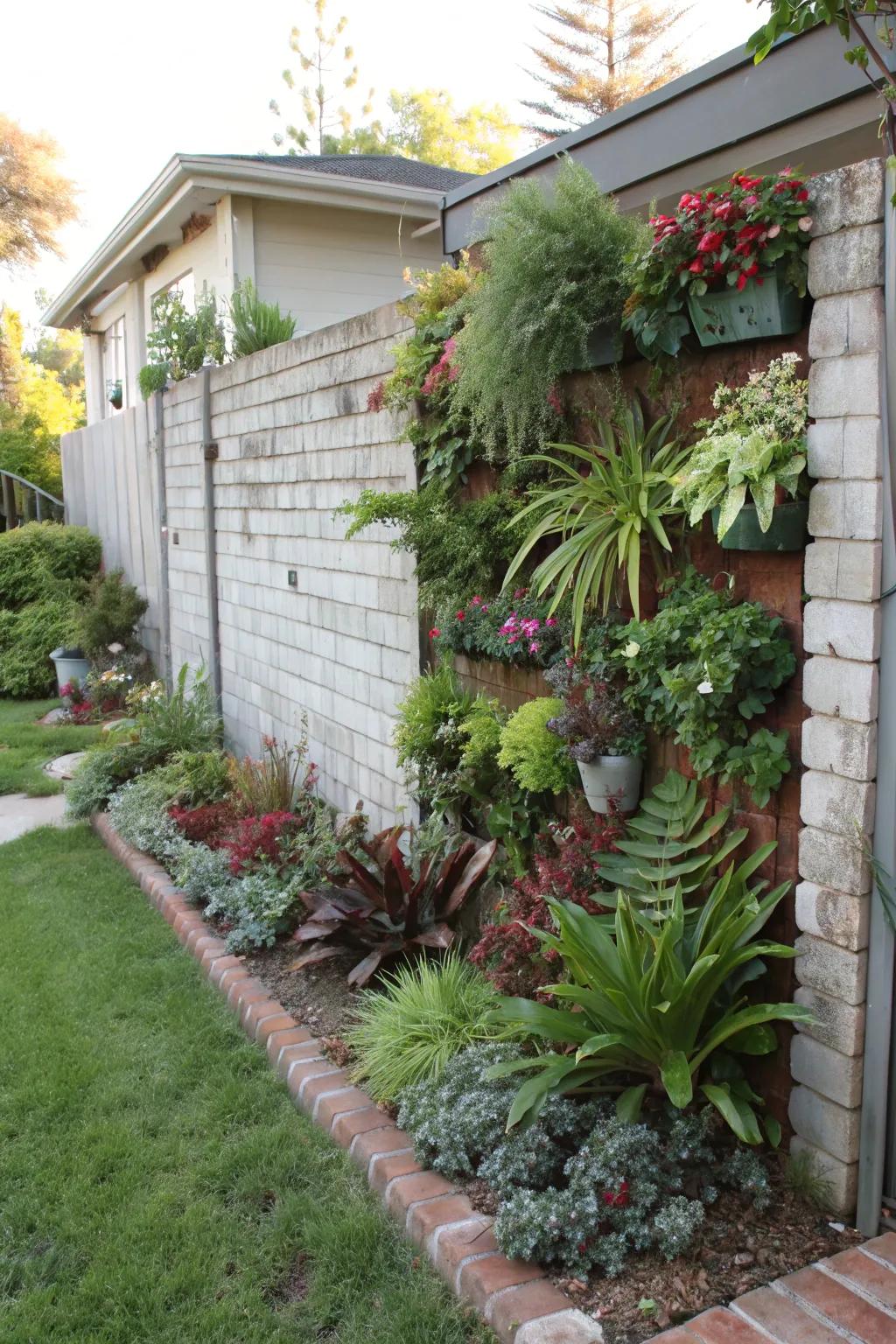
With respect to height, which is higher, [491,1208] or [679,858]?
[679,858]

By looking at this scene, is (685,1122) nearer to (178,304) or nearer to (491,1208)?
(491,1208)

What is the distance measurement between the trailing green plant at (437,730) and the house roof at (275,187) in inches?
270

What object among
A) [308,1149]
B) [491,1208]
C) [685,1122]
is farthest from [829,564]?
[308,1149]

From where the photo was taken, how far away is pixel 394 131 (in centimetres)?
3278

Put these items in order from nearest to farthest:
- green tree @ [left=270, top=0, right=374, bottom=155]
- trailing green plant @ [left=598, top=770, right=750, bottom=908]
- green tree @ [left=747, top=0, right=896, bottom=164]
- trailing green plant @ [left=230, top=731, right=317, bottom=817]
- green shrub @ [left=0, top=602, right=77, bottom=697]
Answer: green tree @ [left=747, top=0, right=896, bottom=164] < trailing green plant @ [left=598, top=770, right=750, bottom=908] < trailing green plant @ [left=230, top=731, right=317, bottom=817] < green shrub @ [left=0, top=602, right=77, bottom=697] < green tree @ [left=270, top=0, right=374, bottom=155]

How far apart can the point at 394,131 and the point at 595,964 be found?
3426cm

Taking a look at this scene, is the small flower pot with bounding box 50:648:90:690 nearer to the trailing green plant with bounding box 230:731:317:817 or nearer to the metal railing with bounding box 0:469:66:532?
the trailing green plant with bounding box 230:731:317:817

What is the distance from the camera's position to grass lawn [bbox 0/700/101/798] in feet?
26.3

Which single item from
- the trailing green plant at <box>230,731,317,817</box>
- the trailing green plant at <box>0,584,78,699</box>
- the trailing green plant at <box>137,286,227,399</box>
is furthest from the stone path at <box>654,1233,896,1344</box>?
the trailing green plant at <box>0,584,78,699</box>

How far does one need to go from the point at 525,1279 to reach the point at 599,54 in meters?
32.2

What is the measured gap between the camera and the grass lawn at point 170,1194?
104 inches

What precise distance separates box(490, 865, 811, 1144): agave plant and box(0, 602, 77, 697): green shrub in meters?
9.23

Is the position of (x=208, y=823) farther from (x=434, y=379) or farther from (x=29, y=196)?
(x=29, y=196)

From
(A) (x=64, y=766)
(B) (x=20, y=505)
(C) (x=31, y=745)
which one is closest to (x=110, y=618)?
(C) (x=31, y=745)
